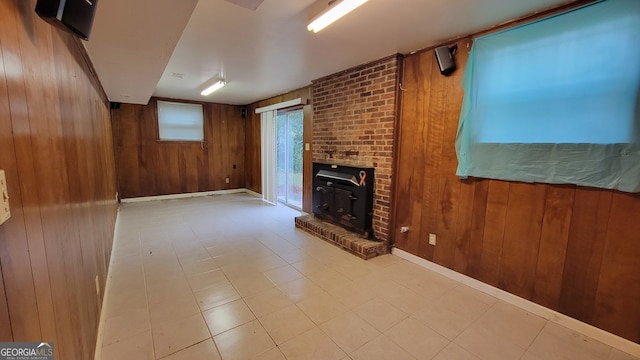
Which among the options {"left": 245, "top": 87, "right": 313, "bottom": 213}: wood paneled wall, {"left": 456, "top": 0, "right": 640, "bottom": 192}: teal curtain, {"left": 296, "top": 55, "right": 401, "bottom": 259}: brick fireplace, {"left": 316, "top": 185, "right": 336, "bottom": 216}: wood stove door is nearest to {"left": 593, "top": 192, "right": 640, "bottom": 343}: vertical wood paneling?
{"left": 456, "top": 0, "right": 640, "bottom": 192}: teal curtain

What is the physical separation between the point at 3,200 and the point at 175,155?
630cm

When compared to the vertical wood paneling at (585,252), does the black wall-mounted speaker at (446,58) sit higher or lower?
higher

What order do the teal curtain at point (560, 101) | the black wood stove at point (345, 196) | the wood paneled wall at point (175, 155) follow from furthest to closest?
the wood paneled wall at point (175, 155), the black wood stove at point (345, 196), the teal curtain at point (560, 101)

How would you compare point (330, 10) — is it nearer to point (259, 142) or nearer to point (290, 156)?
point (290, 156)

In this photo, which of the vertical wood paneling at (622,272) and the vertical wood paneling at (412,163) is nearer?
the vertical wood paneling at (622,272)

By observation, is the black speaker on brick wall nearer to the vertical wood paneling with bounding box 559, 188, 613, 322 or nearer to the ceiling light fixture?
→ the ceiling light fixture

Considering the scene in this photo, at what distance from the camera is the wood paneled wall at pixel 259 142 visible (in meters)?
4.69

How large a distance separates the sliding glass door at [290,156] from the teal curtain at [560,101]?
133 inches

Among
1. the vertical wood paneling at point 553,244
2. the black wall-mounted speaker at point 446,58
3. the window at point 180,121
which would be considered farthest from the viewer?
the window at point 180,121

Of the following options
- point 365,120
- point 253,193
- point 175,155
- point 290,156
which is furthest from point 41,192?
point 253,193

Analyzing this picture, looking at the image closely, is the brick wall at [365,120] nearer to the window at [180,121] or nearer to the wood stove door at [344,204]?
the wood stove door at [344,204]

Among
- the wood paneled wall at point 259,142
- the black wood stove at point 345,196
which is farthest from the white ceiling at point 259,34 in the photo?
the black wood stove at point 345,196

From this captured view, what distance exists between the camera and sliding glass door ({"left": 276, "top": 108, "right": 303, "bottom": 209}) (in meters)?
5.40

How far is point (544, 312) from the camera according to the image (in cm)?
212
